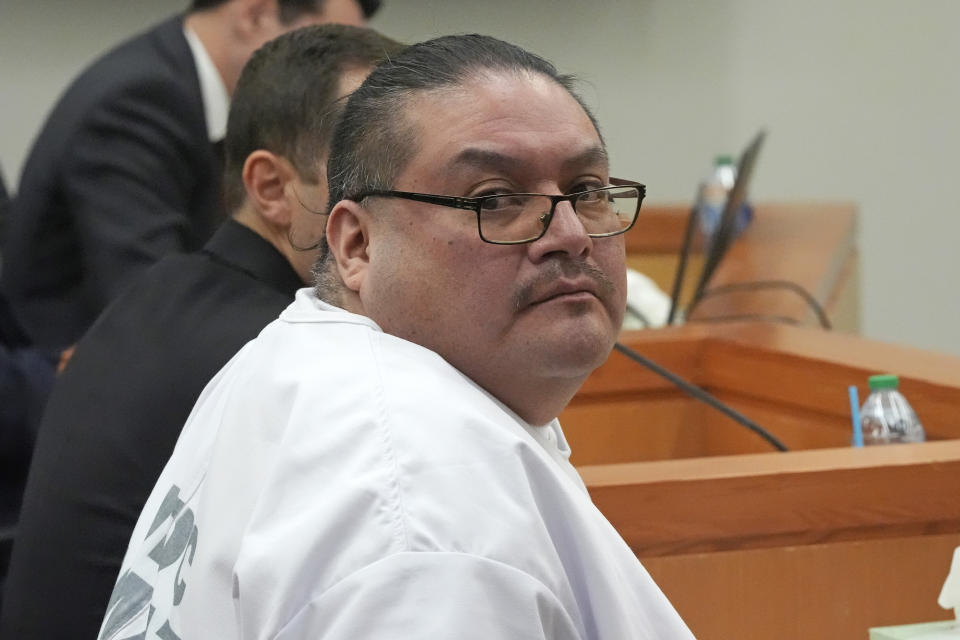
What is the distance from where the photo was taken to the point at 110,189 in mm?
2270

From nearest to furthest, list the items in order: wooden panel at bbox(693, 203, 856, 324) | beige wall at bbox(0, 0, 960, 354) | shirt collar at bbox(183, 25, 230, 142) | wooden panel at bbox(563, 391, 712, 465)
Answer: wooden panel at bbox(563, 391, 712, 465) < shirt collar at bbox(183, 25, 230, 142) < wooden panel at bbox(693, 203, 856, 324) < beige wall at bbox(0, 0, 960, 354)

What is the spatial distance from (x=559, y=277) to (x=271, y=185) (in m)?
0.72

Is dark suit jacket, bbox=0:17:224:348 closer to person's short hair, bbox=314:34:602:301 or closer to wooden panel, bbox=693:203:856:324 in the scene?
wooden panel, bbox=693:203:856:324

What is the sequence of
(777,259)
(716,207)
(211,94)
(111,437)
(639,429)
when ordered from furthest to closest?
(716,207), (777,259), (211,94), (639,429), (111,437)

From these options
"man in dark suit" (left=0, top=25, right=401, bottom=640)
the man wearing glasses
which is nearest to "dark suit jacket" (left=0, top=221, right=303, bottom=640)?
"man in dark suit" (left=0, top=25, right=401, bottom=640)

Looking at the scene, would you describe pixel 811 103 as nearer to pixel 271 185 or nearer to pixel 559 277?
pixel 271 185

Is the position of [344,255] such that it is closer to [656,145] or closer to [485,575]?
[485,575]

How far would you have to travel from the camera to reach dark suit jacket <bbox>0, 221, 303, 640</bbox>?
4.56 feet

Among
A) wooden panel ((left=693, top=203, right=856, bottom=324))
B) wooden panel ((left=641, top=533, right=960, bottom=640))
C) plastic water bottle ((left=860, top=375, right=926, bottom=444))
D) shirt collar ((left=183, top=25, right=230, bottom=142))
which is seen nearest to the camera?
wooden panel ((left=641, top=533, right=960, bottom=640))

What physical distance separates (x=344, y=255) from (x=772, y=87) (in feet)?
14.1

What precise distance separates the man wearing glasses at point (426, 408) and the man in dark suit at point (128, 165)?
1246 mm

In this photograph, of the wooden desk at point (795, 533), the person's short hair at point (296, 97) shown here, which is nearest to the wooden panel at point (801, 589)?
the wooden desk at point (795, 533)


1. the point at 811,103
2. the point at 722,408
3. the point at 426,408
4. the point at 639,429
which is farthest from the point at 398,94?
the point at 811,103

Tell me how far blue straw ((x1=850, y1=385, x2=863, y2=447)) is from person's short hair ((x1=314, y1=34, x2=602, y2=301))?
82 centimetres
